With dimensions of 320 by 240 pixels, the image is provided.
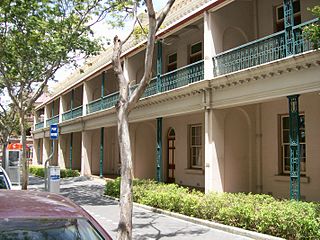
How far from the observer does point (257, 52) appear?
1322cm

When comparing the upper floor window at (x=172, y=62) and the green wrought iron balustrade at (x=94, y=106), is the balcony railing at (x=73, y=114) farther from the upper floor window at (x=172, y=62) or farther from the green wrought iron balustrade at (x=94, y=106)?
the upper floor window at (x=172, y=62)

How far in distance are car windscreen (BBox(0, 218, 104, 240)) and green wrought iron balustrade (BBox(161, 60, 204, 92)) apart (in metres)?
11.9

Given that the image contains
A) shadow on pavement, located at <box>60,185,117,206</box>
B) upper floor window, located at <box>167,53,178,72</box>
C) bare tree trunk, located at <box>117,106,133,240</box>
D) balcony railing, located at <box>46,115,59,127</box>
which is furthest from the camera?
balcony railing, located at <box>46,115,59,127</box>

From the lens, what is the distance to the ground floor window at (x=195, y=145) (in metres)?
20.4

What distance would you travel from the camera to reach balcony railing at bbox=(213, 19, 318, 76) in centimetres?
1145

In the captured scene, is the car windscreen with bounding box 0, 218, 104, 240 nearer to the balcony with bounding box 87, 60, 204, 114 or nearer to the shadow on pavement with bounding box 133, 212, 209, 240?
the shadow on pavement with bounding box 133, 212, 209, 240

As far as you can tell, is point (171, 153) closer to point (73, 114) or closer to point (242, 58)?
point (242, 58)

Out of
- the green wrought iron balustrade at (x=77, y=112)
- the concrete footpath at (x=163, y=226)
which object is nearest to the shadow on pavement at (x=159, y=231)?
the concrete footpath at (x=163, y=226)

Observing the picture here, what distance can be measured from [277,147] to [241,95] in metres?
3.30

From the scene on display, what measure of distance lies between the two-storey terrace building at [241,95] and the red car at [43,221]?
8.32 meters

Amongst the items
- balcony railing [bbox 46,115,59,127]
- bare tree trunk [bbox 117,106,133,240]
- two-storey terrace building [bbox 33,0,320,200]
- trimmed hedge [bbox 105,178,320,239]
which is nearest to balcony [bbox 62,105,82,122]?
balcony railing [bbox 46,115,59,127]

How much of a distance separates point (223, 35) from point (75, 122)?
17.7 metres

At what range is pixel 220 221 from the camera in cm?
1117

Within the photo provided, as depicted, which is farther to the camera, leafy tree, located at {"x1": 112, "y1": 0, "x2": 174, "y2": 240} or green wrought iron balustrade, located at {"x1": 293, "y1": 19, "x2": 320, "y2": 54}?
green wrought iron balustrade, located at {"x1": 293, "y1": 19, "x2": 320, "y2": 54}
